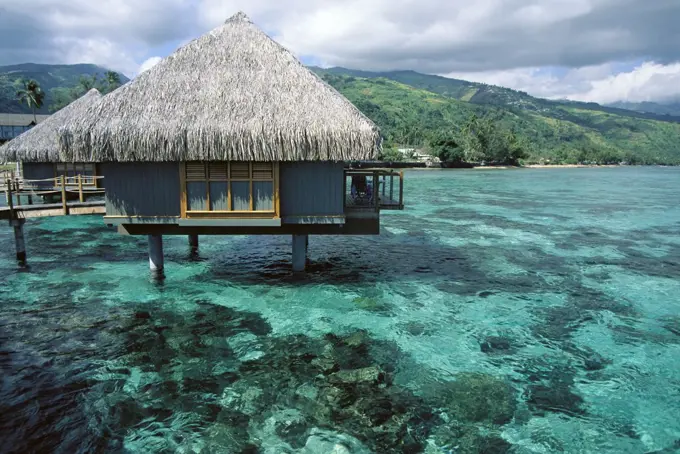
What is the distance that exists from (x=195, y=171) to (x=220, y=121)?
1492 millimetres

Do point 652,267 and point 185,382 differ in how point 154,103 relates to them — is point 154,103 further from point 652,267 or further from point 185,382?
point 652,267

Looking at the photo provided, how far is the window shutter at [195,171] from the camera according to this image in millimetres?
11703

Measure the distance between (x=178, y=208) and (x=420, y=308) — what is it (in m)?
7.32

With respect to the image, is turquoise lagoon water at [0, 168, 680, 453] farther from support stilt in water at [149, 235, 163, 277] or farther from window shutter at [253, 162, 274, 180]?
window shutter at [253, 162, 274, 180]

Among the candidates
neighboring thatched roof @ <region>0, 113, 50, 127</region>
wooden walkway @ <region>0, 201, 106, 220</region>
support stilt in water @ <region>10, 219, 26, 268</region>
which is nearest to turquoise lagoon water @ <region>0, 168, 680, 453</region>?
support stilt in water @ <region>10, 219, 26, 268</region>

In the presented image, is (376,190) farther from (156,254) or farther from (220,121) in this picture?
(156,254)

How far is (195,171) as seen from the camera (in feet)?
38.5

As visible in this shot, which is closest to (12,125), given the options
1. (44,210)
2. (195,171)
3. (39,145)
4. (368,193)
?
(39,145)

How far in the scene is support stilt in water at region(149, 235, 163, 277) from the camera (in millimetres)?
14359

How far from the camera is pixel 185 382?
893cm

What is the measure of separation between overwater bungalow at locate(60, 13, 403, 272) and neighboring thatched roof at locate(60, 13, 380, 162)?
0.03 meters

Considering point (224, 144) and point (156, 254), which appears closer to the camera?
point (224, 144)

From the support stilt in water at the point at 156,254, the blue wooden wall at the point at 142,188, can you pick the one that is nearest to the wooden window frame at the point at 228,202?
the blue wooden wall at the point at 142,188

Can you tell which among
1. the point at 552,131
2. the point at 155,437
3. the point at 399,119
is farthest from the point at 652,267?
the point at 552,131
